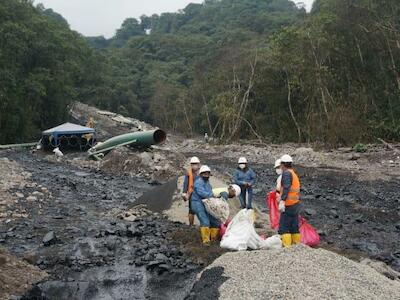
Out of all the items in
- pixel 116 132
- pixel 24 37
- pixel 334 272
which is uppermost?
pixel 24 37

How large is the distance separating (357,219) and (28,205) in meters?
8.57

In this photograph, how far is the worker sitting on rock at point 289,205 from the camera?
855cm

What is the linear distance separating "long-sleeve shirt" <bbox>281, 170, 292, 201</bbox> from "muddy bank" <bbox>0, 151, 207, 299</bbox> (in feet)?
6.01

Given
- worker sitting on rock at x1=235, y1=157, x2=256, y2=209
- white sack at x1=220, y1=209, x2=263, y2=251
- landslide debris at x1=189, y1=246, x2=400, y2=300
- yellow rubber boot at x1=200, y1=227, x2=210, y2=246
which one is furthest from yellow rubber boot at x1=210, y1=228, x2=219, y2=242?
worker sitting on rock at x1=235, y1=157, x2=256, y2=209

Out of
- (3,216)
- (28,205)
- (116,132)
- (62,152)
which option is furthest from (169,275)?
(116,132)

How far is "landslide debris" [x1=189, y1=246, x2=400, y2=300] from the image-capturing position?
22.0 ft

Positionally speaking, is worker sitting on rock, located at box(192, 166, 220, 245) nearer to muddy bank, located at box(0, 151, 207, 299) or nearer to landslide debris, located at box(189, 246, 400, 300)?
muddy bank, located at box(0, 151, 207, 299)

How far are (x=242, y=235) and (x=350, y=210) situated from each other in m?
7.14

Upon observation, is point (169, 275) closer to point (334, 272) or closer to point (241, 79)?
point (334, 272)

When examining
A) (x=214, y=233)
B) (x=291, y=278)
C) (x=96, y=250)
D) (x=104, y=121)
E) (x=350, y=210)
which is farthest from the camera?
(x=104, y=121)

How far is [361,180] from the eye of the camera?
1972cm

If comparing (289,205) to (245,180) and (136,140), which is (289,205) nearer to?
(245,180)

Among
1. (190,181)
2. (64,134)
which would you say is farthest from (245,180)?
(64,134)

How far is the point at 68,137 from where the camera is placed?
91.1 feet
